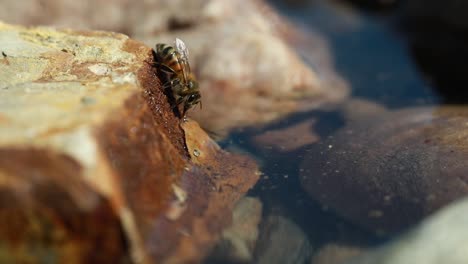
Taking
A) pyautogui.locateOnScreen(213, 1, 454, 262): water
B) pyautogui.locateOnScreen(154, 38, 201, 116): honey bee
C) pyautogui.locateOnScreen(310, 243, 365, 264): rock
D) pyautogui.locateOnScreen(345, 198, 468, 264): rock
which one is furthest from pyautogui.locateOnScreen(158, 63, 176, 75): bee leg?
pyautogui.locateOnScreen(345, 198, 468, 264): rock

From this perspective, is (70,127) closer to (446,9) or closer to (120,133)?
(120,133)

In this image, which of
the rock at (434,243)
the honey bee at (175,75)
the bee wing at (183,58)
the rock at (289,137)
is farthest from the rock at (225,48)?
the rock at (434,243)

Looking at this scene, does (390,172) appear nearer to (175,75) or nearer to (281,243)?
(281,243)

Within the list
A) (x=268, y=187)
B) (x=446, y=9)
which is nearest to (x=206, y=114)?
(x=268, y=187)

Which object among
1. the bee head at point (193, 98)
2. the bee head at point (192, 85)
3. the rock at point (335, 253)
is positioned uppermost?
the bee head at point (192, 85)

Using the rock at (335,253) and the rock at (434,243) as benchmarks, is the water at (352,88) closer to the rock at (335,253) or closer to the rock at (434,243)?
the rock at (335,253)
